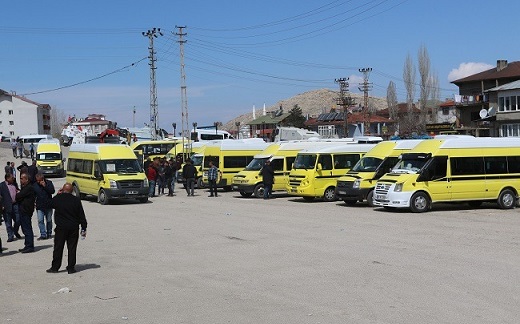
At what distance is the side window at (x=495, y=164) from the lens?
24750 mm

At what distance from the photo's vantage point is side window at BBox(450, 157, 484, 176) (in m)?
24.2

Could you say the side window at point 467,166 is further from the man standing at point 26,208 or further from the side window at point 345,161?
the man standing at point 26,208

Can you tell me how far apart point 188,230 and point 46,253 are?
4618mm

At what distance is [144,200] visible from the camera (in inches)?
1188

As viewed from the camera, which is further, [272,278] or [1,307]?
[272,278]

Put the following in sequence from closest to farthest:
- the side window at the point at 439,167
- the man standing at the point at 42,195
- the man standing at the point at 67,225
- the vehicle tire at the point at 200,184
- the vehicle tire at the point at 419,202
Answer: the man standing at the point at 67,225 < the man standing at the point at 42,195 < the vehicle tire at the point at 419,202 < the side window at the point at 439,167 < the vehicle tire at the point at 200,184

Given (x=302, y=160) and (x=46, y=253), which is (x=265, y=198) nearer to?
(x=302, y=160)

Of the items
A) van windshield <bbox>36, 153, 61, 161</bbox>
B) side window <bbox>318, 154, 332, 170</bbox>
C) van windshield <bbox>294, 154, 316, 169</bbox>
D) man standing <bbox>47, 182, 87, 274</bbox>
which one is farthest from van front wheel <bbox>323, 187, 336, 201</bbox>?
van windshield <bbox>36, 153, 61, 161</bbox>

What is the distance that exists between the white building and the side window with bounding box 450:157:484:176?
12752 centimetres

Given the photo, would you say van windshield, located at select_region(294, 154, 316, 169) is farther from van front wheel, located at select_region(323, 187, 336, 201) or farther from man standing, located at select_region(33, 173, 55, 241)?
man standing, located at select_region(33, 173, 55, 241)

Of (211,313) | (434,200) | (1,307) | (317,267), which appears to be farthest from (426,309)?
(434,200)

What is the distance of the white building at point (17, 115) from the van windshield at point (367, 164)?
123 metres

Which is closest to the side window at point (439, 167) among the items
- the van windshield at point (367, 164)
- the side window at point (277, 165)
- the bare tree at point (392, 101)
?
the van windshield at point (367, 164)

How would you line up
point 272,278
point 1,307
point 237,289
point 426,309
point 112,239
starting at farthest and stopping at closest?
point 112,239 → point 272,278 → point 237,289 → point 1,307 → point 426,309
